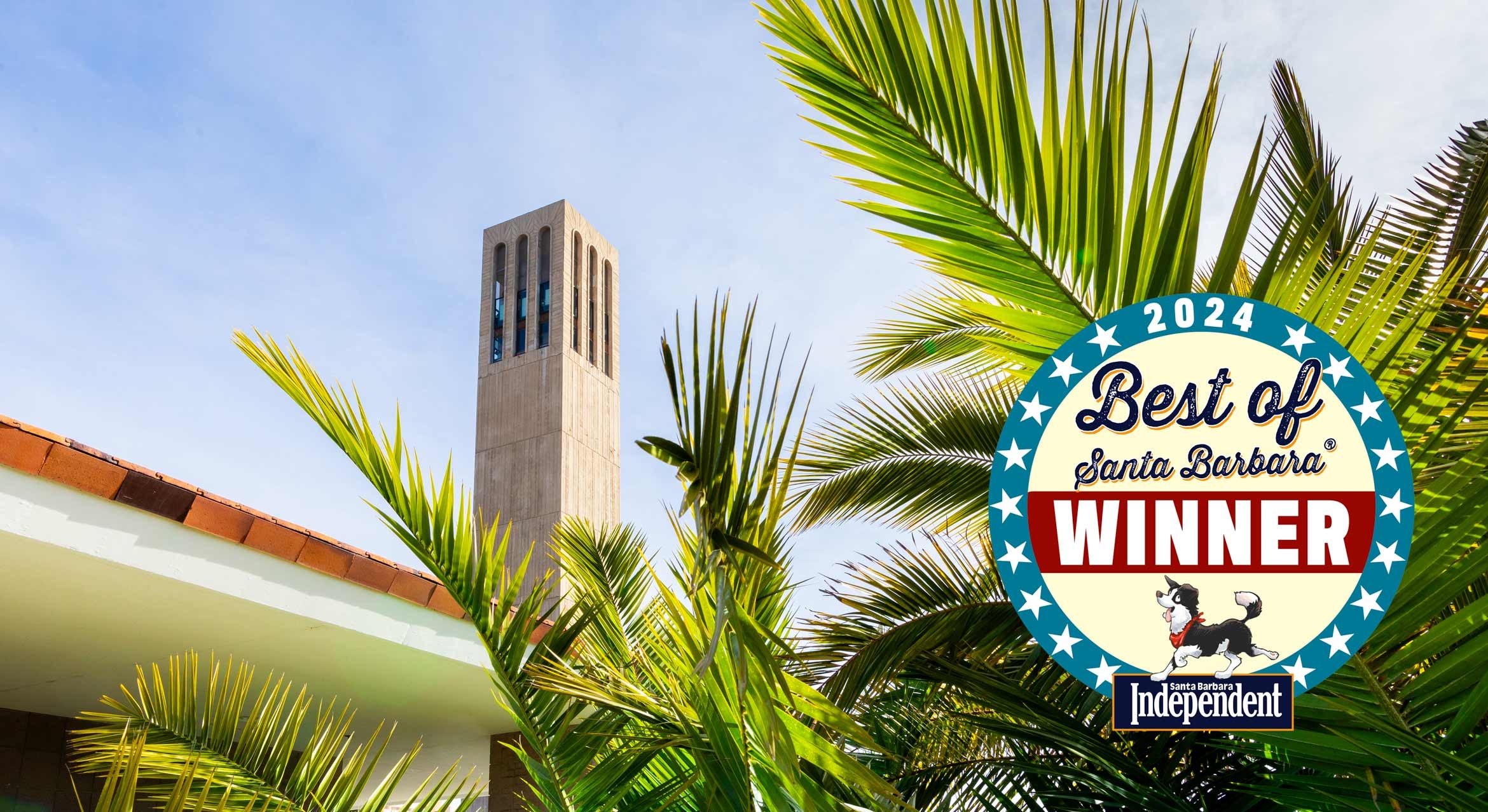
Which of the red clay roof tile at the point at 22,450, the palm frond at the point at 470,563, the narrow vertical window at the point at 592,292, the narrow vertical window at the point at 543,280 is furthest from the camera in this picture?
the narrow vertical window at the point at 592,292

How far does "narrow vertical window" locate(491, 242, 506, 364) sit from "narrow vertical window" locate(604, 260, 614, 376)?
193 centimetres

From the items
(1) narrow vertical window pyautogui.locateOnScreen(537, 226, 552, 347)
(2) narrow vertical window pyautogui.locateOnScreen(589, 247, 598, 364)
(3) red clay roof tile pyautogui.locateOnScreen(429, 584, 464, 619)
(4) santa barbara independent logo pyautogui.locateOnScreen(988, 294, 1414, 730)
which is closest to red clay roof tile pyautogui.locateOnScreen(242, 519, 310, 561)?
(3) red clay roof tile pyautogui.locateOnScreen(429, 584, 464, 619)

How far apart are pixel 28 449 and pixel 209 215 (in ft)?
28.6

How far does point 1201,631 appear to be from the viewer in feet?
6.26

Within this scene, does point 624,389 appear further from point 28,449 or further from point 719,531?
point 719,531

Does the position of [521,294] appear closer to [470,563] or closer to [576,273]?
[576,273]

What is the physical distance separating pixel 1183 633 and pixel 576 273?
18.8m

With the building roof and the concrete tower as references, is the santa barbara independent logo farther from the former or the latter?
the concrete tower

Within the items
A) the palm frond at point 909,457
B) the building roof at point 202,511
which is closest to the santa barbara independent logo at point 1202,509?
the palm frond at point 909,457

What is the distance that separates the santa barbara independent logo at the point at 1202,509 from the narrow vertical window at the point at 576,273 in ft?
58.4

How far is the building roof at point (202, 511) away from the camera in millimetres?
4395

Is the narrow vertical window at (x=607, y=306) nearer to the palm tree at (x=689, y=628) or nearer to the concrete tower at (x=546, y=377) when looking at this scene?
the concrete tower at (x=546, y=377)

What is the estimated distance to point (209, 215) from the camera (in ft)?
39.8

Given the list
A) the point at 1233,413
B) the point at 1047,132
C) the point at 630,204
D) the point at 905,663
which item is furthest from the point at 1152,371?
the point at 630,204
